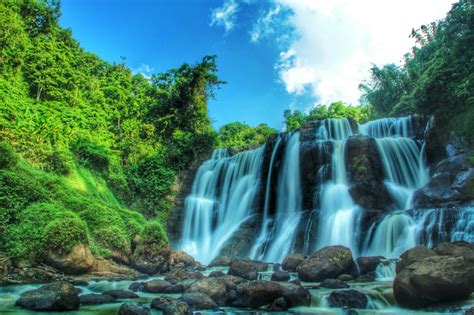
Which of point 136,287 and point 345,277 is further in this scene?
point 345,277

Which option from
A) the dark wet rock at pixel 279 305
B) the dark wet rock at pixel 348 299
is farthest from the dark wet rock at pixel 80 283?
the dark wet rock at pixel 348 299

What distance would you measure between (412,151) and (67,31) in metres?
29.3

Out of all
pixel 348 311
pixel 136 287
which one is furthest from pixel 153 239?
pixel 348 311

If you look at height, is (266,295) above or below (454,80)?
below

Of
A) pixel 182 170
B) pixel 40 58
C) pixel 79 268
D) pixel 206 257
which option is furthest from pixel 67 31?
pixel 79 268

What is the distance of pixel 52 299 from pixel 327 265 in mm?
7040

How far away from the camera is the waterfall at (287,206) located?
57.4 feet

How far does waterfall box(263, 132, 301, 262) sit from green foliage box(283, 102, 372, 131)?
73.9 feet

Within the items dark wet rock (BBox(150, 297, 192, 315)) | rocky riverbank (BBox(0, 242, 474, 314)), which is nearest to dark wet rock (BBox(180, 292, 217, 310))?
rocky riverbank (BBox(0, 242, 474, 314))

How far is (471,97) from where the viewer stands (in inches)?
674

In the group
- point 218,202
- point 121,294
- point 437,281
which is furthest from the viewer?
point 218,202

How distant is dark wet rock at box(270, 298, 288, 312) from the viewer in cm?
787

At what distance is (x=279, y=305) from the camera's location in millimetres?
7949

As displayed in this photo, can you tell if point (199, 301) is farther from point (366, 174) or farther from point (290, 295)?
point (366, 174)
